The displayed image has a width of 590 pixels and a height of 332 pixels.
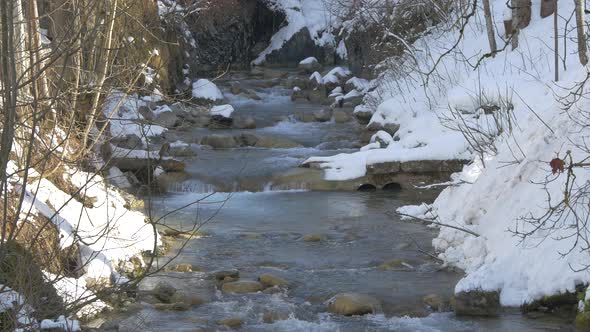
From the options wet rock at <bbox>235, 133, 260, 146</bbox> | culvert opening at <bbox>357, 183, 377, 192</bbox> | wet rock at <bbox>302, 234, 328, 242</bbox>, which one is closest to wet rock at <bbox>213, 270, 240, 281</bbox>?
wet rock at <bbox>302, 234, 328, 242</bbox>

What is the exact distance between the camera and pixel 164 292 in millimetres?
7723

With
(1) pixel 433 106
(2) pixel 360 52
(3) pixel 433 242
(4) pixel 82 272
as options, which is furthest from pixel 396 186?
(2) pixel 360 52

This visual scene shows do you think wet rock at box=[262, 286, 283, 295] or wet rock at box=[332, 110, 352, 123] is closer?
wet rock at box=[262, 286, 283, 295]

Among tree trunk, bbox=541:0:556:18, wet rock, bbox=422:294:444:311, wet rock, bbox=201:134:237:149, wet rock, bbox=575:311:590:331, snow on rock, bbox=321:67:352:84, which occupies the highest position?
tree trunk, bbox=541:0:556:18

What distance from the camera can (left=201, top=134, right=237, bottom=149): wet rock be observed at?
16812 mm

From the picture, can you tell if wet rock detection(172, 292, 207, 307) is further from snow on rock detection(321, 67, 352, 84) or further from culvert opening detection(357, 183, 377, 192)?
snow on rock detection(321, 67, 352, 84)

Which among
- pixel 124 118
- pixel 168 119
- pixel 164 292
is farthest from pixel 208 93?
pixel 164 292

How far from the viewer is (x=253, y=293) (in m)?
7.89

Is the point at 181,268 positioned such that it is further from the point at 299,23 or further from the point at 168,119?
the point at 299,23

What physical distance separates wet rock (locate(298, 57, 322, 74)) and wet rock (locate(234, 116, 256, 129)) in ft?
27.7

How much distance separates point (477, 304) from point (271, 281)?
2180 mm

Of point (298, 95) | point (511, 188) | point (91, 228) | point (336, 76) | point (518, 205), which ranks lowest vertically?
point (91, 228)

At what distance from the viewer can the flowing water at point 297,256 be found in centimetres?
705

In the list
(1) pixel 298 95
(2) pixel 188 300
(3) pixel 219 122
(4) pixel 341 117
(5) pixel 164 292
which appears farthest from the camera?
(1) pixel 298 95
